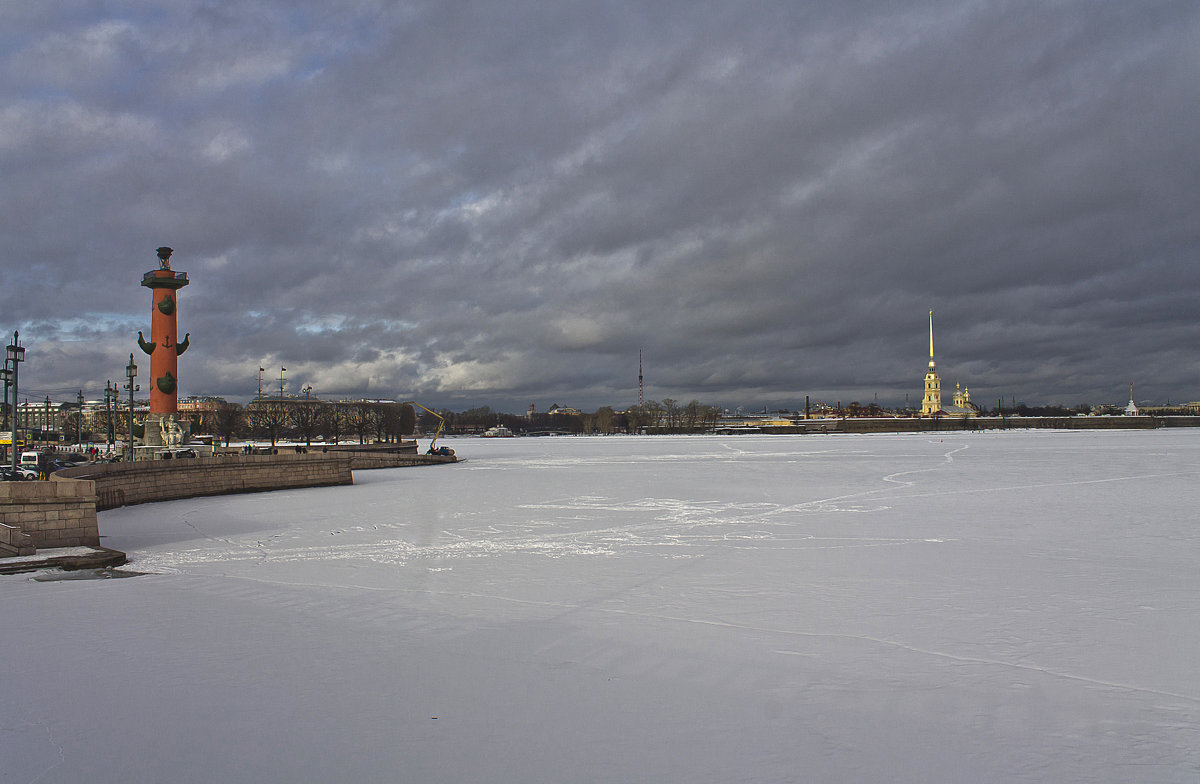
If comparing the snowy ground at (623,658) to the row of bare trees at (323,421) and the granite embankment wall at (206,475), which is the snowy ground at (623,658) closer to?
the granite embankment wall at (206,475)

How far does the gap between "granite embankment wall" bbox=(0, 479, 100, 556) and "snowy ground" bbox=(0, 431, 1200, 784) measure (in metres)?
0.89

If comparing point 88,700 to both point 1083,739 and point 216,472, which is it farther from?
point 216,472

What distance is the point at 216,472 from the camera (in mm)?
24844

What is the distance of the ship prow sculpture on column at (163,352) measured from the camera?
32.3m

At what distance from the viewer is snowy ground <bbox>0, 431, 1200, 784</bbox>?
459 centimetres

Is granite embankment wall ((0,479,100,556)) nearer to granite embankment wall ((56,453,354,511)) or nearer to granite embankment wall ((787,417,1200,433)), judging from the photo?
granite embankment wall ((56,453,354,511))

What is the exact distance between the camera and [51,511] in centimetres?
1243

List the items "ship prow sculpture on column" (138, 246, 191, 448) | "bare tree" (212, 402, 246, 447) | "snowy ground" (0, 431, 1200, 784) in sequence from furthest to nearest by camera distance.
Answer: "bare tree" (212, 402, 246, 447), "ship prow sculpture on column" (138, 246, 191, 448), "snowy ground" (0, 431, 1200, 784)

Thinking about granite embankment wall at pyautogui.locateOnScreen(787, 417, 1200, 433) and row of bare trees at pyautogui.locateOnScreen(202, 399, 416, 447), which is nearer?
row of bare trees at pyautogui.locateOnScreen(202, 399, 416, 447)

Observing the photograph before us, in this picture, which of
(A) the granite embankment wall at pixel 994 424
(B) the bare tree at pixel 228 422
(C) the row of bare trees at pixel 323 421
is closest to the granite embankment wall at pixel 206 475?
(B) the bare tree at pixel 228 422

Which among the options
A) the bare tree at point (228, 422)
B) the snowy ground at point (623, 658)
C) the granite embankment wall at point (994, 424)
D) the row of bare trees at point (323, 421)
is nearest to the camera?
the snowy ground at point (623, 658)

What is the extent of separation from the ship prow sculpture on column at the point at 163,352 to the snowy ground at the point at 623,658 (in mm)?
20965

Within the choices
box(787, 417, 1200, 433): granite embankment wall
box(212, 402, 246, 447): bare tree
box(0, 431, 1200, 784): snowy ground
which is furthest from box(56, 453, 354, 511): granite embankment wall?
box(787, 417, 1200, 433): granite embankment wall

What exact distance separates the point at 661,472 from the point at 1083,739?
2669 cm
